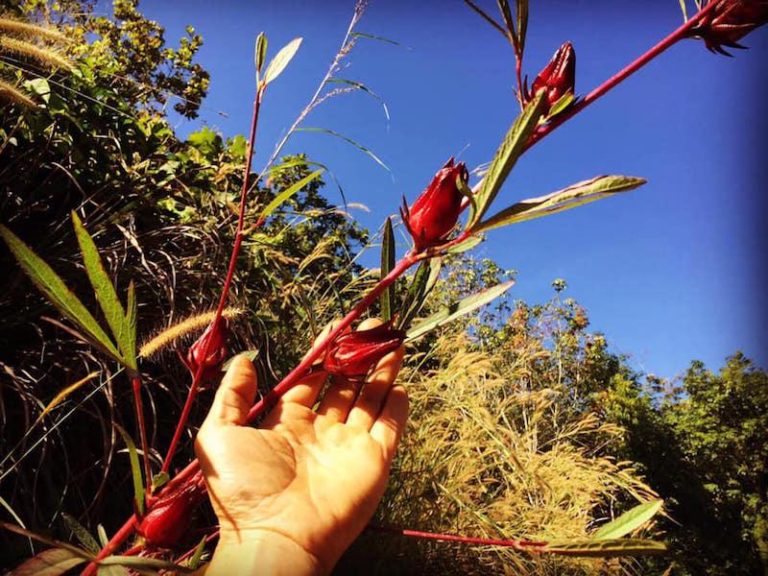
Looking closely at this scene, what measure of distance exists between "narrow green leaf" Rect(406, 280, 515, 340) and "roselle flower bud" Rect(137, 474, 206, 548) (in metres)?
0.25

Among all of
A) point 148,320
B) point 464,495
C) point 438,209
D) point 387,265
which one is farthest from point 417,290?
point 464,495

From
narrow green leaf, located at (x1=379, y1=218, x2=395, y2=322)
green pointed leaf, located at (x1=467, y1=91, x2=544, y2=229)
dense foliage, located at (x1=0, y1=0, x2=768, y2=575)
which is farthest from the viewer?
dense foliage, located at (x1=0, y1=0, x2=768, y2=575)

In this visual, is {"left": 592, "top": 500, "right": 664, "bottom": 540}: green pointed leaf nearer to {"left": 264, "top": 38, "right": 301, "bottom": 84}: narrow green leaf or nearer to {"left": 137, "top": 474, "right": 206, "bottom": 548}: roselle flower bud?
{"left": 137, "top": 474, "right": 206, "bottom": 548}: roselle flower bud

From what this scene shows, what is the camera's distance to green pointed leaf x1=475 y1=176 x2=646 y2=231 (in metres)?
0.35

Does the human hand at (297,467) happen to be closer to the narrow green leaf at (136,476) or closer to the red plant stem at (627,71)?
the narrow green leaf at (136,476)

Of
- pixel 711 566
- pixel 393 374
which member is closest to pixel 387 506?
pixel 393 374

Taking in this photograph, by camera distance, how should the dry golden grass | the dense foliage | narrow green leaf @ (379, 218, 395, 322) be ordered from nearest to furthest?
narrow green leaf @ (379, 218, 395, 322) → the dense foliage → the dry golden grass

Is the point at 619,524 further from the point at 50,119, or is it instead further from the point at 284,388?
the point at 50,119

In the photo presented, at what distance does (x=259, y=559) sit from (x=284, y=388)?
0.16m

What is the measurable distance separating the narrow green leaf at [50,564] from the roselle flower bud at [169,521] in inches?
1.9

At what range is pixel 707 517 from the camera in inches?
150

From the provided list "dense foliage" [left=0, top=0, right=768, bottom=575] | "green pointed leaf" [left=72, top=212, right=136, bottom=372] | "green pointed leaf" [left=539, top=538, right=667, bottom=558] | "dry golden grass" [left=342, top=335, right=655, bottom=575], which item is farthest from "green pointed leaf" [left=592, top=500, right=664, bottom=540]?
"dry golden grass" [left=342, top=335, right=655, bottom=575]

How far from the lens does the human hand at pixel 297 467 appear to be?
471 mm

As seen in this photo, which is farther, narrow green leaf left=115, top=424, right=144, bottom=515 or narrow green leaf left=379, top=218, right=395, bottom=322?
narrow green leaf left=379, top=218, right=395, bottom=322
